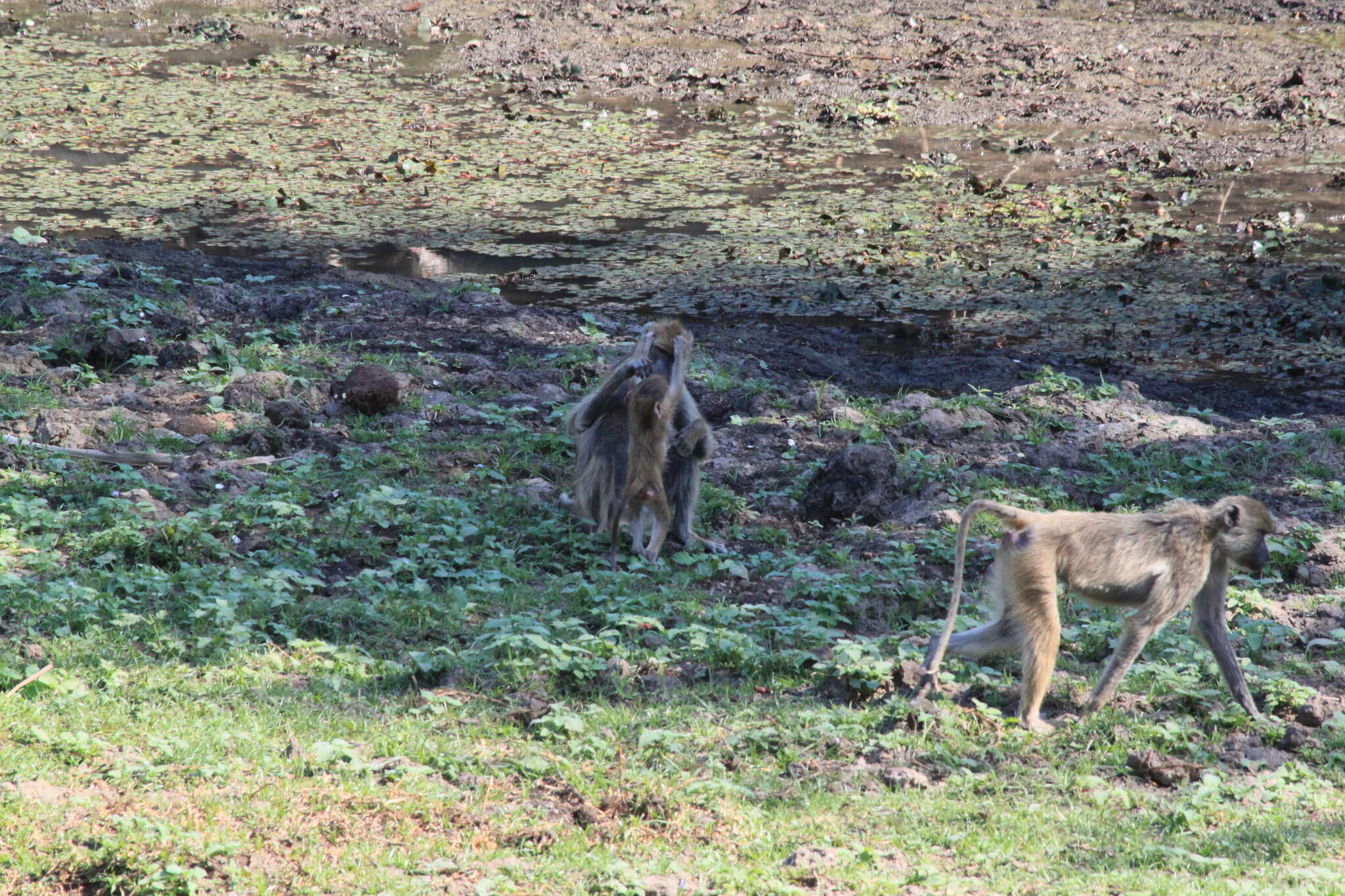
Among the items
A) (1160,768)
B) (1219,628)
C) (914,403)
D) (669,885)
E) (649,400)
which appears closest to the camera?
(669,885)

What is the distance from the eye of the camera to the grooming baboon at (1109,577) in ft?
19.4

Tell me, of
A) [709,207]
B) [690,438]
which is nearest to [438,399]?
[690,438]

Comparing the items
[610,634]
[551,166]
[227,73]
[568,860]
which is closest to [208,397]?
[610,634]

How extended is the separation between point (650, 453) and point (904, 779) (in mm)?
2849

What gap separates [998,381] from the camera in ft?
36.6

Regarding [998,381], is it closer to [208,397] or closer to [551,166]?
[208,397]

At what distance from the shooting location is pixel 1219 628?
627cm

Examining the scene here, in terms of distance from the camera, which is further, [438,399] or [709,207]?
[709,207]

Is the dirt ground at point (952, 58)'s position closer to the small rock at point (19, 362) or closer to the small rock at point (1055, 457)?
the small rock at point (1055, 457)

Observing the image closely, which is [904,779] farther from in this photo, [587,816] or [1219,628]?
[1219,628]

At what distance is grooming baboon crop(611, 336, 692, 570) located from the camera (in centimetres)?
751

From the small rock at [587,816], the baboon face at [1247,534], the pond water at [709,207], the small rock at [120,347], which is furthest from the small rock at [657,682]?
the pond water at [709,207]

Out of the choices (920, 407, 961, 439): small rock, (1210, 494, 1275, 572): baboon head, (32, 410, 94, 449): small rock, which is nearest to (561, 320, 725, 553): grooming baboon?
(920, 407, 961, 439): small rock

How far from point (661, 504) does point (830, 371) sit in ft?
13.3
